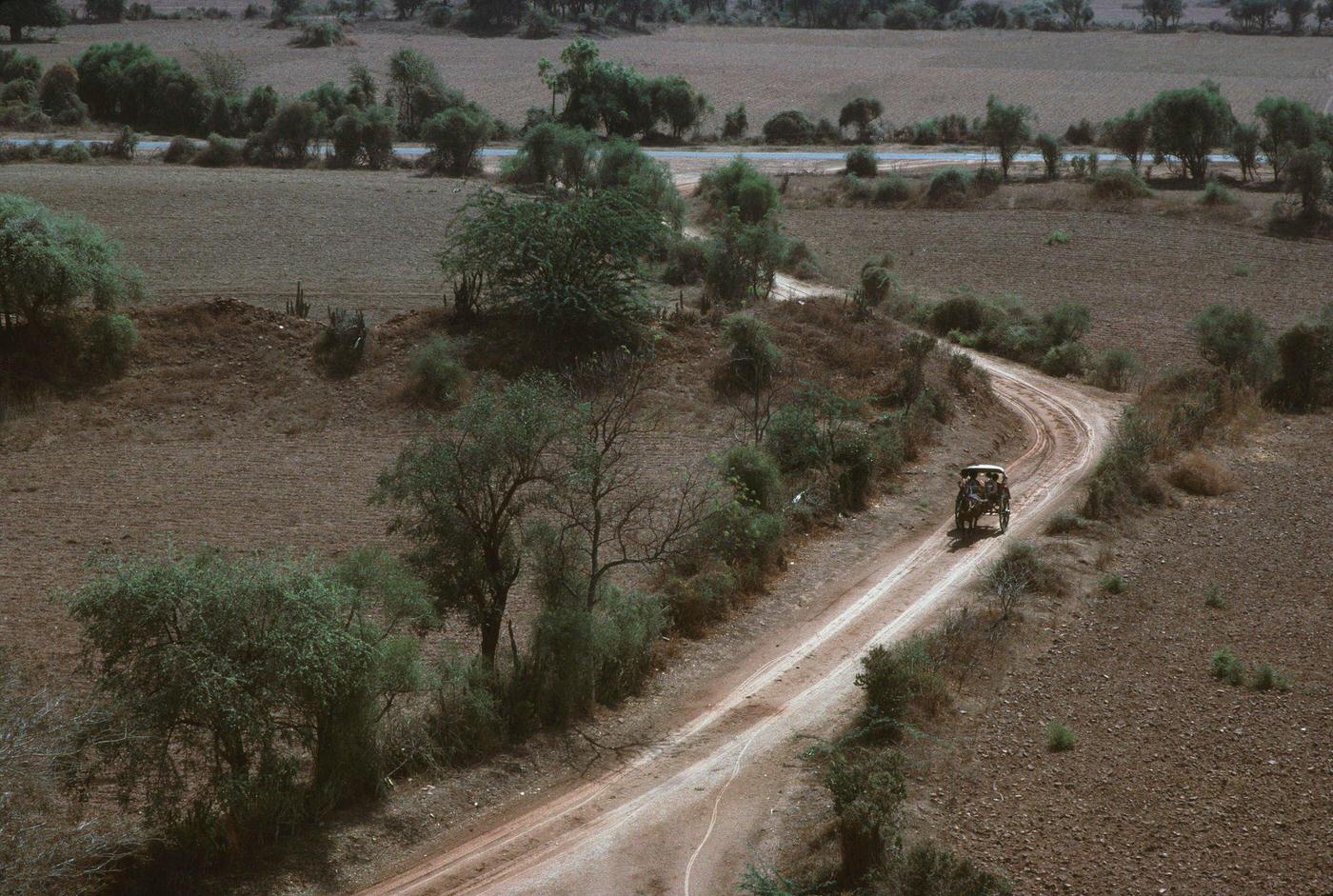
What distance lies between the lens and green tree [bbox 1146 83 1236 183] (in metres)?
65.6

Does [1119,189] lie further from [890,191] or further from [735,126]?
[735,126]

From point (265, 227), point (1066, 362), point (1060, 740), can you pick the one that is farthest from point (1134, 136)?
point (1060, 740)

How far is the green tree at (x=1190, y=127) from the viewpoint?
65.6m

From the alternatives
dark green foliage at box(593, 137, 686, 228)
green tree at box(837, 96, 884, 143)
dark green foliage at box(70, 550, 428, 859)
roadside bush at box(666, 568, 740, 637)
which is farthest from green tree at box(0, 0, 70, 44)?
dark green foliage at box(70, 550, 428, 859)

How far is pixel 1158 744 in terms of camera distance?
51.3ft

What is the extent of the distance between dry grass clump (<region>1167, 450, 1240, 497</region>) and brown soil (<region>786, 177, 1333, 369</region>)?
10.5 metres

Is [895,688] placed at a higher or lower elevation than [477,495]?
lower

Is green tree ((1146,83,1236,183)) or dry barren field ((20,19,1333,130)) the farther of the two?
dry barren field ((20,19,1333,130))

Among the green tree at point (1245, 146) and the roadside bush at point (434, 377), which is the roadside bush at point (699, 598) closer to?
the roadside bush at point (434, 377)

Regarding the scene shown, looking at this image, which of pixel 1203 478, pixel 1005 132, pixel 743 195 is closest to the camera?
pixel 1203 478

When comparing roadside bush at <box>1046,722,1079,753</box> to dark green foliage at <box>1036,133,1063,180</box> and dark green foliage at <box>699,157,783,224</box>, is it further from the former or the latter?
dark green foliage at <box>1036,133,1063,180</box>

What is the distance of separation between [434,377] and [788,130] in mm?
56229

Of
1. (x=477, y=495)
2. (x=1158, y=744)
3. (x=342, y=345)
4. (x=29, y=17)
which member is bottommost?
(x=1158, y=744)

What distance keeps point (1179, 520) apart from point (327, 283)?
81.3 ft
